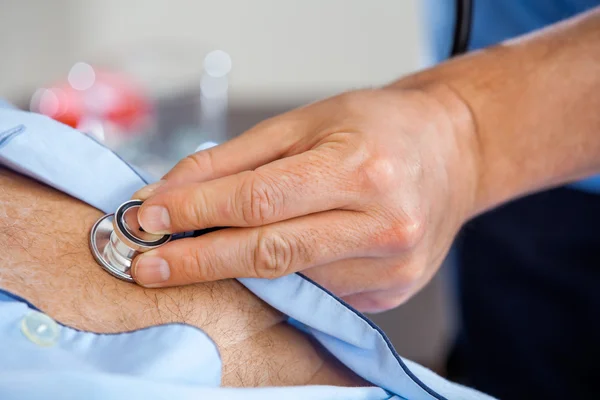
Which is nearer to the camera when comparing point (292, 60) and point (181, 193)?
point (181, 193)

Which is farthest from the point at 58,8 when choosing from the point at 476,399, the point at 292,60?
the point at 476,399

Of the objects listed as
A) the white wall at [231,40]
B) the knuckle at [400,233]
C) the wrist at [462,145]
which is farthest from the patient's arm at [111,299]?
the white wall at [231,40]

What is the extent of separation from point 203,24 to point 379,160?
1.92 meters

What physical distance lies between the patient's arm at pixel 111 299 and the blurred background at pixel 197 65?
0.81 m

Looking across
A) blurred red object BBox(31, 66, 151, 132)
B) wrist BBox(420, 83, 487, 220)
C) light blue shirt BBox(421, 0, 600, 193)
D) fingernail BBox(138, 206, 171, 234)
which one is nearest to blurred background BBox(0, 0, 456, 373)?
blurred red object BBox(31, 66, 151, 132)

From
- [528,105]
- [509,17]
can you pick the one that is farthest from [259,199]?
[509,17]

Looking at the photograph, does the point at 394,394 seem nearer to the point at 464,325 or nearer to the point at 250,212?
the point at 250,212

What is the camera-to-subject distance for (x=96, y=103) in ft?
5.40

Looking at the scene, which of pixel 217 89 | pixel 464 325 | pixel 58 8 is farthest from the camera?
pixel 58 8

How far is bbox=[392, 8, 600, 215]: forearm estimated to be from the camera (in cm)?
85

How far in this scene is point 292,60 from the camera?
2.62 meters

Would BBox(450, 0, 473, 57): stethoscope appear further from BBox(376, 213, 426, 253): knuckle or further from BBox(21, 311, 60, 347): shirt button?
BBox(21, 311, 60, 347): shirt button

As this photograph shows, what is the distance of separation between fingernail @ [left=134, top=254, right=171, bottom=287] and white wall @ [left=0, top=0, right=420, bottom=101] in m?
1.48

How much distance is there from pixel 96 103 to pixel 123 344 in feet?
3.83
